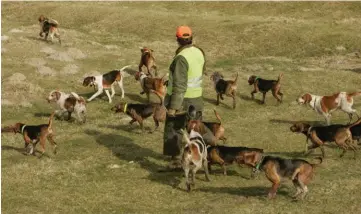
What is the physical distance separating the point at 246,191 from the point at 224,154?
118 centimetres

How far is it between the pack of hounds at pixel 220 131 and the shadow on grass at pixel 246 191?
19.2 inches

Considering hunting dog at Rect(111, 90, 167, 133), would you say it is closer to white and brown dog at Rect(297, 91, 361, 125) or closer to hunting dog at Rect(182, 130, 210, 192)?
hunting dog at Rect(182, 130, 210, 192)

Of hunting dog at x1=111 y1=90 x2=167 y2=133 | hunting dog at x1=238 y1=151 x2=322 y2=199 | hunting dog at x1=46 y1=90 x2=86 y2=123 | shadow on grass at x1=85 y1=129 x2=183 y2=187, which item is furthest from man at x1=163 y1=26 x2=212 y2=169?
hunting dog at x1=46 y1=90 x2=86 y2=123

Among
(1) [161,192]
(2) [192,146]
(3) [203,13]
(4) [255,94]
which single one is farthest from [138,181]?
(3) [203,13]

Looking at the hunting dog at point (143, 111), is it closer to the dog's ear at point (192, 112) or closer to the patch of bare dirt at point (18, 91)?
the dog's ear at point (192, 112)

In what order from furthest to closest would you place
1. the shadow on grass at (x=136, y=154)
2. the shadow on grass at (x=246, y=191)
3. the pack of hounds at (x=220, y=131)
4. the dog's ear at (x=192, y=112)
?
the shadow on grass at (x=136, y=154) → the dog's ear at (x=192, y=112) → the shadow on grass at (x=246, y=191) → the pack of hounds at (x=220, y=131)

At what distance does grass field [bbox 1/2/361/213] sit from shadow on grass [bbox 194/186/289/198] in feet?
0.09

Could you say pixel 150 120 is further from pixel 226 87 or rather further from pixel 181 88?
pixel 181 88

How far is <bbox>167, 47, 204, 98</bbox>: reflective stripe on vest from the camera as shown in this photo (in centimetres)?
1405

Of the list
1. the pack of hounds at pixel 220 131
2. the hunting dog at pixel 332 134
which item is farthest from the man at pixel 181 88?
the hunting dog at pixel 332 134

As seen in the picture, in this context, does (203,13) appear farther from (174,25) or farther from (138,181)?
(138,181)

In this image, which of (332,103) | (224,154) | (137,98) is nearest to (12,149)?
(224,154)

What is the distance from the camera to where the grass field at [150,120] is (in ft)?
43.1

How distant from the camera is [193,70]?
561 inches
